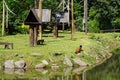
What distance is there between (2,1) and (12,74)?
134 ft

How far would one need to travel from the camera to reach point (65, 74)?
144 ft

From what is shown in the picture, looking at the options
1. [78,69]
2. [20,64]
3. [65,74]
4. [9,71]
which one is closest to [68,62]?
[78,69]

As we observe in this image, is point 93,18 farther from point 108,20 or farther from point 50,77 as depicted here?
point 50,77

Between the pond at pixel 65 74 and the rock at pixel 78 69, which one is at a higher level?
the rock at pixel 78 69

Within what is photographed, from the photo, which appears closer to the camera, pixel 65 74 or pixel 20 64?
pixel 65 74

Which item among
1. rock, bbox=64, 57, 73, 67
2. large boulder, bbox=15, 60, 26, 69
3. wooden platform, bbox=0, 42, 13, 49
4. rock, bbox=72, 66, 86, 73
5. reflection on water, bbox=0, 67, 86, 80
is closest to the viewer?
reflection on water, bbox=0, 67, 86, 80

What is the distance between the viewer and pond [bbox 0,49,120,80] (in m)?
41.8

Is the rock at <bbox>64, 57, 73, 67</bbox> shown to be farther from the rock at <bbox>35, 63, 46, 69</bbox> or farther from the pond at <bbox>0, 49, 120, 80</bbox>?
the rock at <bbox>35, 63, 46, 69</bbox>

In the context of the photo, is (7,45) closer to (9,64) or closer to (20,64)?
(9,64)

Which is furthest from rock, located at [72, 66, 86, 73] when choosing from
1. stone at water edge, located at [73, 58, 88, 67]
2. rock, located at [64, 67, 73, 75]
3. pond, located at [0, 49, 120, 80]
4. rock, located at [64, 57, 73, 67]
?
rock, located at [64, 57, 73, 67]

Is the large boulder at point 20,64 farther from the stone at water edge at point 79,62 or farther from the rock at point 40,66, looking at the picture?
the stone at water edge at point 79,62

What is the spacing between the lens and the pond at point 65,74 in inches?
1645

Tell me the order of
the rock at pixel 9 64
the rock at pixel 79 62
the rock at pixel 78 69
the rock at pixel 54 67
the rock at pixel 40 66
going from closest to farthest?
the rock at pixel 78 69 < the rock at pixel 9 64 < the rock at pixel 40 66 < the rock at pixel 54 67 < the rock at pixel 79 62

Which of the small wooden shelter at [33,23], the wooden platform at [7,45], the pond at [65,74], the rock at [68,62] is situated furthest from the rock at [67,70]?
the small wooden shelter at [33,23]
